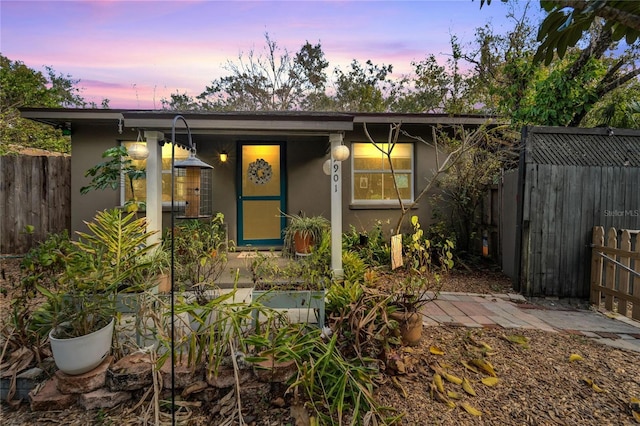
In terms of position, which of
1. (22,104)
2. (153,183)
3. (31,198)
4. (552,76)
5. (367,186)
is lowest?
(31,198)

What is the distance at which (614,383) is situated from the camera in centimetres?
220

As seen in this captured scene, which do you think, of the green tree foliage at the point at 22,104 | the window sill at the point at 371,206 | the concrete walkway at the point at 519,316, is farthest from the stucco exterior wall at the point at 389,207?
the green tree foliage at the point at 22,104

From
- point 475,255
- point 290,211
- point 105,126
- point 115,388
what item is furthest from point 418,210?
point 105,126

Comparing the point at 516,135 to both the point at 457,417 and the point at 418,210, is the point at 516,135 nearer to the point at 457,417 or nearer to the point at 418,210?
the point at 418,210

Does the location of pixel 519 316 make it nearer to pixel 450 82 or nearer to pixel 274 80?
pixel 450 82

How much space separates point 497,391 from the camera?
209 centimetres

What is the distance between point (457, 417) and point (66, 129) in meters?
7.56

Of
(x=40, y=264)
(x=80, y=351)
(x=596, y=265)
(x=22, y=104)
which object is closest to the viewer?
(x=80, y=351)

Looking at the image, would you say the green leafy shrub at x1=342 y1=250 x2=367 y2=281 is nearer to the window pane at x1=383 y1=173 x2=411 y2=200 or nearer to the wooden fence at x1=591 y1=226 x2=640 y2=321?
the window pane at x1=383 y1=173 x2=411 y2=200

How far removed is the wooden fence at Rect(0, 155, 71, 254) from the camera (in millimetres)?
5984

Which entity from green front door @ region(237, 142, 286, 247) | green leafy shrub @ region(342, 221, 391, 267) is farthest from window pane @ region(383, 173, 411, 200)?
green front door @ region(237, 142, 286, 247)

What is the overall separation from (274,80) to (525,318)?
14.9 m

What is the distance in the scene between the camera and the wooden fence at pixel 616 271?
3.66 metres

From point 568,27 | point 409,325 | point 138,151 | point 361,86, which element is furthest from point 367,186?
point 361,86
